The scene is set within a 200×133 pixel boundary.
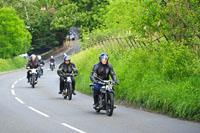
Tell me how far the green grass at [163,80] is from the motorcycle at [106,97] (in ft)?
4.65

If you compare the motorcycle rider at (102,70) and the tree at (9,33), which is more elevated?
the tree at (9,33)

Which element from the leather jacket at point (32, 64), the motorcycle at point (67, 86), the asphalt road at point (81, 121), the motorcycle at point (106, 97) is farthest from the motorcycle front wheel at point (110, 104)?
the leather jacket at point (32, 64)

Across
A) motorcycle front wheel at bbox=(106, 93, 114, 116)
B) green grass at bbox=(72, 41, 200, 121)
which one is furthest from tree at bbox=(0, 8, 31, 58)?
motorcycle front wheel at bbox=(106, 93, 114, 116)

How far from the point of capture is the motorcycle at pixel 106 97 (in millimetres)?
12945

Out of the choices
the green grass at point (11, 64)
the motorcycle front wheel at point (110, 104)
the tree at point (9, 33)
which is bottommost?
the motorcycle front wheel at point (110, 104)

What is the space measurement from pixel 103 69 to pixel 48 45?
80191 mm

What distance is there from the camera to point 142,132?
32.8 feet

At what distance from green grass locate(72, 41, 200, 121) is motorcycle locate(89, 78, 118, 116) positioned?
1.42m

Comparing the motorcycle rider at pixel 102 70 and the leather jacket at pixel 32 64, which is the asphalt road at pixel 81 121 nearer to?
the motorcycle rider at pixel 102 70

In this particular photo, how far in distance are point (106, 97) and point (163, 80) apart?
2431mm

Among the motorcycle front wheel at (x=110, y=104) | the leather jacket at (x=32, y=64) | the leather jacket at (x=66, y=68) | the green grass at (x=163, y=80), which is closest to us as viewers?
the green grass at (x=163, y=80)

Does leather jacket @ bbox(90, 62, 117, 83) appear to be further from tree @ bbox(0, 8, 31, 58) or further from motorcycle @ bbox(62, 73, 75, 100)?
tree @ bbox(0, 8, 31, 58)

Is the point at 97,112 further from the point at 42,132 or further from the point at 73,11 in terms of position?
the point at 73,11

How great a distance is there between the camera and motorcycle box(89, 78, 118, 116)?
12.9 meters
